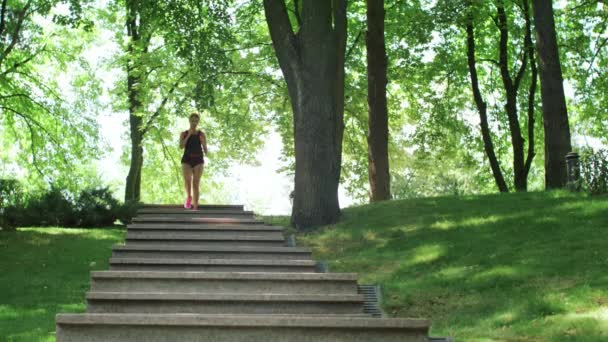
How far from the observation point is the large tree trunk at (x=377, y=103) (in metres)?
21.1

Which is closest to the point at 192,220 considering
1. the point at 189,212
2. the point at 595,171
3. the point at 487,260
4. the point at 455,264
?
the point at 189,212

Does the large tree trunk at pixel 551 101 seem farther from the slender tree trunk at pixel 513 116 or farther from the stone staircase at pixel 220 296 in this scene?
the stone staircase at pixel 220 296

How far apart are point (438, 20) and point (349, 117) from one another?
9.79 meters

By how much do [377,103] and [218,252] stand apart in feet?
36.7

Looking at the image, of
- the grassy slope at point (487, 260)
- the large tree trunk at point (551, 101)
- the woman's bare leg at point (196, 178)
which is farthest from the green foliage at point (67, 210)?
the large tree trunk at point (551, 101)

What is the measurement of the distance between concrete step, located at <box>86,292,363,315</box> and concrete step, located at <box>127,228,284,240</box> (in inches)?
154

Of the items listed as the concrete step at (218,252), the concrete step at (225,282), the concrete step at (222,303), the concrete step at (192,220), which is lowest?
the concrete step at (222,303)

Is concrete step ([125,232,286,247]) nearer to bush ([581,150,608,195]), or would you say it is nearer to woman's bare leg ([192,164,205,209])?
woman's bare leg ([192,164,205,209])

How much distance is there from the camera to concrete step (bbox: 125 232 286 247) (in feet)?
37.9

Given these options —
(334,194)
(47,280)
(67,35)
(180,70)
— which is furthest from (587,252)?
(67,35)

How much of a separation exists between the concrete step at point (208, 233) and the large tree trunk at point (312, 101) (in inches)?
163

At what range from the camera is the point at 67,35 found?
32.8 m

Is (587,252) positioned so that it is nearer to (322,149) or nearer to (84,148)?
(322,149)

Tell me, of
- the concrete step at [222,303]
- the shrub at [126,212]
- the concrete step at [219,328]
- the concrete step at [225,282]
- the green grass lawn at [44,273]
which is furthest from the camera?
the shrub at [126,212]
